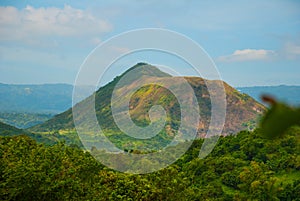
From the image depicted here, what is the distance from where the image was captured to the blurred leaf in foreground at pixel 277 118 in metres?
1.06

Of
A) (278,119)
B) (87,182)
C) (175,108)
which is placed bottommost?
(175,108)

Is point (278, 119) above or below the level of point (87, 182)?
above

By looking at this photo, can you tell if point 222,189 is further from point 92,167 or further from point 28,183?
point 28,183

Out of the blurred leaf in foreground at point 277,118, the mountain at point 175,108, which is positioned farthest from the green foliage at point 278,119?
the mountain at point 175,108

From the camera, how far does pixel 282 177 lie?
48.8 m

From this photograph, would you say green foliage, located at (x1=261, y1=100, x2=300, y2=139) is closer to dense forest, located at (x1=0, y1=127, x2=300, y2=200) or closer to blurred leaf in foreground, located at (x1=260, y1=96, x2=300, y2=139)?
blurred leaf in foreground, located at (x1=260, y1=96, x2=300, y2=139)

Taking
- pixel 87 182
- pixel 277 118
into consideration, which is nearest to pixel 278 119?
pixel 277 118

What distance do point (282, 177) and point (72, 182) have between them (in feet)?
112

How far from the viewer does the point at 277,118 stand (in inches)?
42.1

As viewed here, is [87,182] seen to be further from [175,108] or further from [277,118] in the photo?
[175,108]

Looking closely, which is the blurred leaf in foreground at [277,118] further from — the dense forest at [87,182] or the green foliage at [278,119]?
the dense forest at [87,182]

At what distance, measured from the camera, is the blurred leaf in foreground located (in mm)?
1059

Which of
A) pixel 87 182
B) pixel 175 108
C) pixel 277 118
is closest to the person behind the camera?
pixel 277 118

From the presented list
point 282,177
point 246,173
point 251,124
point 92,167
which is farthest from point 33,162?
point 251,124
